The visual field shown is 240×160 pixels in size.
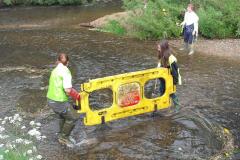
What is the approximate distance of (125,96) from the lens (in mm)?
11141

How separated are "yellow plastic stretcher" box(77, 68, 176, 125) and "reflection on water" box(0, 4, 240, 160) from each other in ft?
1.48

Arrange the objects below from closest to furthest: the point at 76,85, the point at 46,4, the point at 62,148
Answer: the point at 62,148, the point at 76,85, the point at 46,4

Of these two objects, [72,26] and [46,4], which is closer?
[72,26]

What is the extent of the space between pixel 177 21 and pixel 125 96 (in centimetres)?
1122

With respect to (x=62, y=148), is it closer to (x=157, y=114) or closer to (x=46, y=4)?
(x=157, y=114)

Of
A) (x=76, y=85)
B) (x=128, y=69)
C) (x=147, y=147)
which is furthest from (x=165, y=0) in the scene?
(x=147, y=147)

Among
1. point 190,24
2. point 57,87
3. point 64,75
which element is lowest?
point 57,87

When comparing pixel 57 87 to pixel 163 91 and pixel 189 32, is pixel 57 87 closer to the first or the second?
pixel 163 91

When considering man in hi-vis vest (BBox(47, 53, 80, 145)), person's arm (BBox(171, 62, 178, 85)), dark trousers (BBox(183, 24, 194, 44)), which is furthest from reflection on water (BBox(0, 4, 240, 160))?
person's arm (BBox(171, 62, 178, 85))

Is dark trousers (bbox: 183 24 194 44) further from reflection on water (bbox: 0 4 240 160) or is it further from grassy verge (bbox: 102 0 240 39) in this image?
grassy verge (bbox: 102 0 240 39)

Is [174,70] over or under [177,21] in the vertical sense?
under

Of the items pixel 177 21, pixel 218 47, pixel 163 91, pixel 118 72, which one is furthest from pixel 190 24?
pixel 163 91

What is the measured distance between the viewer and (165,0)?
23.1 metres

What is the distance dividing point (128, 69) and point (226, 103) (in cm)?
432
